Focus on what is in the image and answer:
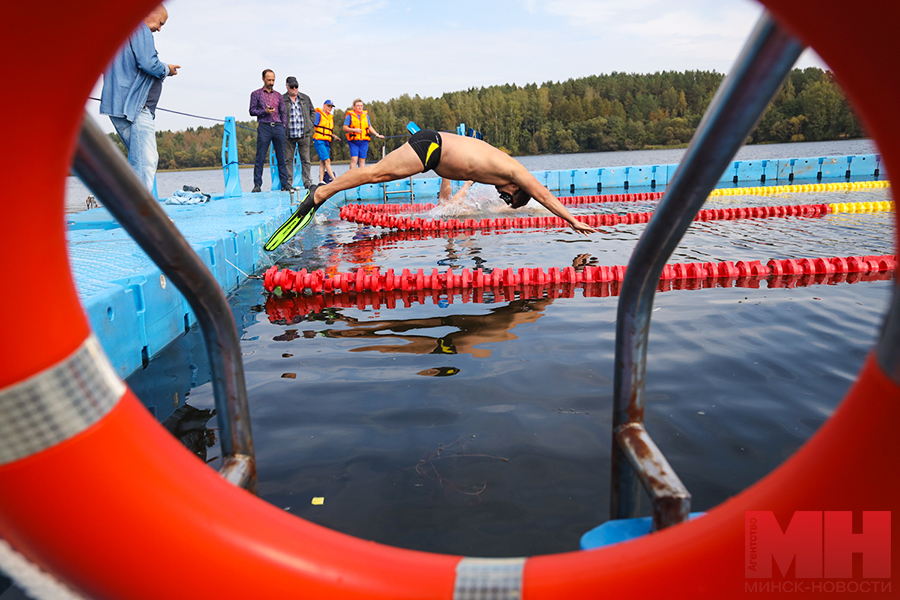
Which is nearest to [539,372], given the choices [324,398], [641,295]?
[324,398]

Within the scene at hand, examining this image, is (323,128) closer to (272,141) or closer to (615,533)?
(272,141)

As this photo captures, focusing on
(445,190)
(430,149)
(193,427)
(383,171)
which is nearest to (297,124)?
(445,190)

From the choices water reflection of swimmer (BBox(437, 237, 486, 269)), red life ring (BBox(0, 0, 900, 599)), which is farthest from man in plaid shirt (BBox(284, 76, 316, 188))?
red life ring (BBox(0, 0, 900, 599))

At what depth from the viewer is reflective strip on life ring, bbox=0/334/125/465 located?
677 millimetres

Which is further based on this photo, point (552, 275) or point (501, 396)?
point (552, 275)

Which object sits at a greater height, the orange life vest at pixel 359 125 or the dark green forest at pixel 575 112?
the dark green forest at pixel 575 112

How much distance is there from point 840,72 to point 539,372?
2.81 m

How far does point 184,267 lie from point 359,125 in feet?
43.2

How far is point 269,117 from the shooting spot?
11.2 metres

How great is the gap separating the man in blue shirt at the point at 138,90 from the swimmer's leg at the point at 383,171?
1698mm

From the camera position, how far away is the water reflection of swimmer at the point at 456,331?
12.7 ft

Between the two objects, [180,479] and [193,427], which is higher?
[180,479]

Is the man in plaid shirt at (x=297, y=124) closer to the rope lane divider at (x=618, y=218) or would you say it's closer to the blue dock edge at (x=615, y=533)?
the rope lane divider at (x=618, y=218)

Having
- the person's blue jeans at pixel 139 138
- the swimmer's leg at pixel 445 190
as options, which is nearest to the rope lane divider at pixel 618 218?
the swimmer's leg at pixel 445 190
